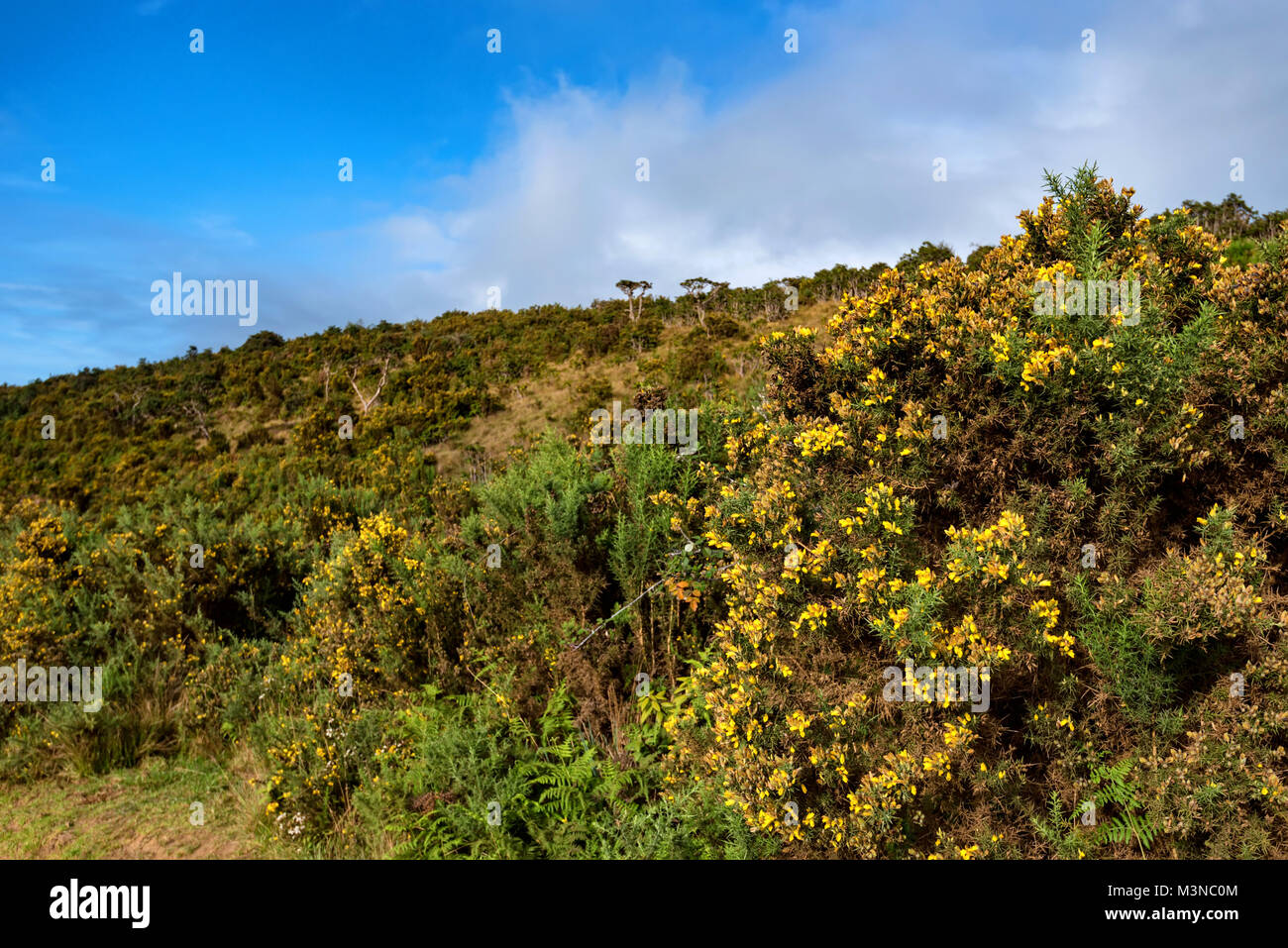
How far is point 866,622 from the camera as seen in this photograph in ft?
9.75

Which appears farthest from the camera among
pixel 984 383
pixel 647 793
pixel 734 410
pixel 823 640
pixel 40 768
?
pixel 40 768

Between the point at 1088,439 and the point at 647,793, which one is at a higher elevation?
the point at 1088,439

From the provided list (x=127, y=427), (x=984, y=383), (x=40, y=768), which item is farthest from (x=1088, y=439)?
(x=127, y=427)

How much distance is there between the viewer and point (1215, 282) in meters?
3.15

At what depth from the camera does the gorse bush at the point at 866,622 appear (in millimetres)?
2607

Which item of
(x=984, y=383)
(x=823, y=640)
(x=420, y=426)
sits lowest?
(x=823, y=640)

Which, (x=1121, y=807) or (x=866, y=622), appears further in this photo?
(x=866, y=622)

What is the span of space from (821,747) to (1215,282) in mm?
2776

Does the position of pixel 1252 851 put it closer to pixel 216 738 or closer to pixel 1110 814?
pixel 1110 814

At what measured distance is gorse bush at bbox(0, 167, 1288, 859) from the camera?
103 inches

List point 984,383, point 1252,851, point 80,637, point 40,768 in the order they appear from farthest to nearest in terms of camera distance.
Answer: point 80,637
point 40,768
point 984,383
point 1252,851

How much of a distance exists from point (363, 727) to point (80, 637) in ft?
12.7

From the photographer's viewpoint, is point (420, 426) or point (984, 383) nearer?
point (984, 383)

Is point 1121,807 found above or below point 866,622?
below
